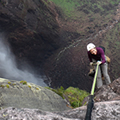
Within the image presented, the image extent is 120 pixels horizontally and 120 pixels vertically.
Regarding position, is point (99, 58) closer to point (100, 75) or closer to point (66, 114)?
point (100, 75)

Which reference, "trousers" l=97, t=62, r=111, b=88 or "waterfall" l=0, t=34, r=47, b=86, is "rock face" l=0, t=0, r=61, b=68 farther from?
"trousers" l=97, t=62, r=111, b=88

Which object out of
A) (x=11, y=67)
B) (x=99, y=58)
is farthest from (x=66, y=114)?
(x=11, y=67)

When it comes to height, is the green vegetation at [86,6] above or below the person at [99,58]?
above

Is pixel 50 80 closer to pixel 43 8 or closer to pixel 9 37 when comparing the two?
pixel 9 37

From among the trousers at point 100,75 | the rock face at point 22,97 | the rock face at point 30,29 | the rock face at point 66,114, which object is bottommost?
the rock face at point 66,114

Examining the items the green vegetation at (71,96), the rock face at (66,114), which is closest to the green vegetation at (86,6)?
A: the green vegetation at (71,96)

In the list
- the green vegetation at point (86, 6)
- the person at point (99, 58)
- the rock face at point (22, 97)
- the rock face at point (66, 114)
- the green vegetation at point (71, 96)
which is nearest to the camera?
the rock face at point (66, 114)

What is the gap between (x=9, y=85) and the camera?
14.6 feet

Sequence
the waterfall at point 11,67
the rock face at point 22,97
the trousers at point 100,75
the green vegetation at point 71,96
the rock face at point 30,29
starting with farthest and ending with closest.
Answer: the waterfall at point 11,67
the rock face at point 30,29
the green vegetation at point 71,96
the trousers at point 100,75
the rock face at point 22,97

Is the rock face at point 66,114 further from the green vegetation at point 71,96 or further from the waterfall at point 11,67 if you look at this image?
the waterfall at point 11,67

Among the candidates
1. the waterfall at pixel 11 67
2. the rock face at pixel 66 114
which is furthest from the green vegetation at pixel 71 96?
the waterfall at pixel 11 67

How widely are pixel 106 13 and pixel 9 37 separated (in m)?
30.2

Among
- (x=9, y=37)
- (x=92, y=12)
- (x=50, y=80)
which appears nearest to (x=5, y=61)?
(x=9, y=37)

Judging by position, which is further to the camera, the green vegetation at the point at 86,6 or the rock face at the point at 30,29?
the green vegetation at the point at 86,6
